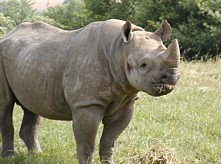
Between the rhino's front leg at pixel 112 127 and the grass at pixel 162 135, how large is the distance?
1.25 ft

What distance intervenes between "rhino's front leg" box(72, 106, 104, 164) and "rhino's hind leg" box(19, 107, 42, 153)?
1304 mm

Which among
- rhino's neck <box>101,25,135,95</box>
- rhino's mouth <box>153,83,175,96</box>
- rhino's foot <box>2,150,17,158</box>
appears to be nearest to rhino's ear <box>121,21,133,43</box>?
rhino's neck <box>101,25,135,95</box>

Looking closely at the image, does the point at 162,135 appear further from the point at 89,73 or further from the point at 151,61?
the point at 151,61

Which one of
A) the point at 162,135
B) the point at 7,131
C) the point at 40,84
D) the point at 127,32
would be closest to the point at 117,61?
the point at 127,32

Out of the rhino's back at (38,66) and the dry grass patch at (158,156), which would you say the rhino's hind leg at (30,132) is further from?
the dry grass patch at (158,156)

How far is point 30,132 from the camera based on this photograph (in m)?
6.73

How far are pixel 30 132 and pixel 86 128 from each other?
1.58m

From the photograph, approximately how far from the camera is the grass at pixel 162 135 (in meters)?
6.25

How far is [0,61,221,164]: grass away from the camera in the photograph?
20.5ft

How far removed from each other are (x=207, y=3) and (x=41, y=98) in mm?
15418

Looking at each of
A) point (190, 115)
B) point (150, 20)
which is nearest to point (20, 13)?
point (150, 20)

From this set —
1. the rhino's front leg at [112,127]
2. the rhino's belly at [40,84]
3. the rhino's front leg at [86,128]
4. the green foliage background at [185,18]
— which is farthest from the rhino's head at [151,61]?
the green foliage background at [185,18]

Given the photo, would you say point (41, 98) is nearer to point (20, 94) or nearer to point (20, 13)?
point (20, 94)

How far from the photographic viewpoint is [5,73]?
6254 millimetres
